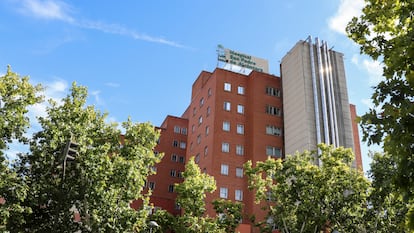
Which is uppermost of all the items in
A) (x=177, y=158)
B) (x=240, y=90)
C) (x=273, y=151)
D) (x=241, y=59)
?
(x=241, y=59)

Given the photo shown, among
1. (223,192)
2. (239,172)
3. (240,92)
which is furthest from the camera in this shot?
(240,92)

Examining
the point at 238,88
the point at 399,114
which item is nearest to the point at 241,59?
the point at 238,88

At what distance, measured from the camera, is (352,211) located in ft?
82.2

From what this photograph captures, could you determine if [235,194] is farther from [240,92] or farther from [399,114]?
[399,114]

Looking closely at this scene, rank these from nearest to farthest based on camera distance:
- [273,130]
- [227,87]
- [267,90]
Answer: [273,130] < [227,87] < [267,90]

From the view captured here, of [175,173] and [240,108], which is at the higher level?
[240,108]

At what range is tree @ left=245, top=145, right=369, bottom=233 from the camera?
25.0 metres

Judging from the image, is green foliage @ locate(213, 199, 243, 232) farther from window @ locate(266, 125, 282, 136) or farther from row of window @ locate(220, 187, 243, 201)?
window @ locate(266, 125, 282, 136)

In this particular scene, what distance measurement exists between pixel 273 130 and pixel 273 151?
10.0ft

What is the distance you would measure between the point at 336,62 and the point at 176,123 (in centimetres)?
2983

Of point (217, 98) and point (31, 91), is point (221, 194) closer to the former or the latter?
point (217, 98)

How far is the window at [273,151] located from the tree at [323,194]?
22.5m

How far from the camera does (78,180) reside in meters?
24.3

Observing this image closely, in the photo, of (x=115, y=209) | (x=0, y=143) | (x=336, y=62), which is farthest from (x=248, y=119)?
(x=0, y=143)
